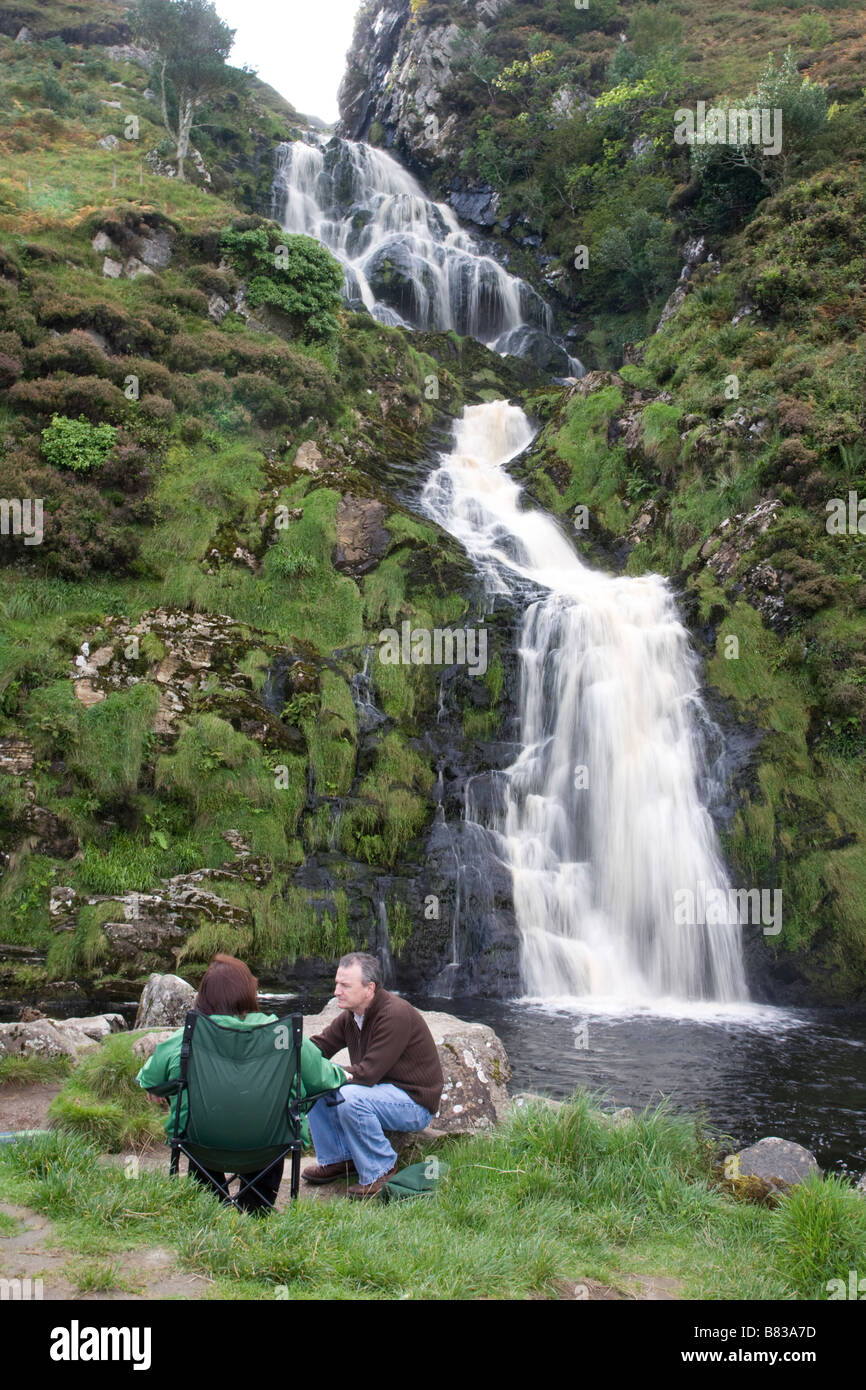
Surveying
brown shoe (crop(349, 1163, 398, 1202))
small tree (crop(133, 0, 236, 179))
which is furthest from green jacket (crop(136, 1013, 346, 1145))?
small tree (crop(133, 0, 236, 179))

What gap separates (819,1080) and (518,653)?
9.71 m

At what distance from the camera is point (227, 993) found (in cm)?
466

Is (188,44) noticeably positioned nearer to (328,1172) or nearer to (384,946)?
(384,946)

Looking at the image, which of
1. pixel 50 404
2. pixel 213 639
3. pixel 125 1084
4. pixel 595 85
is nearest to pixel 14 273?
pixel 50 404

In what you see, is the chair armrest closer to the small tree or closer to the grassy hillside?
the grassy hillside

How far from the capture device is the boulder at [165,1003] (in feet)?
28.0

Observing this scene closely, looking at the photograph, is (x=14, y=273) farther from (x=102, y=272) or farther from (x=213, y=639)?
(x=213, y=639)

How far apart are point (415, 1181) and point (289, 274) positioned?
79.6 feet

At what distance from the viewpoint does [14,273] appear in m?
19.8

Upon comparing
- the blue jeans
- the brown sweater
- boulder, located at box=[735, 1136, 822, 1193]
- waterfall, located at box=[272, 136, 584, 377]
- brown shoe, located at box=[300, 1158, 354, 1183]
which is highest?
waterfall, located at box=[272, 136, 584, 377]

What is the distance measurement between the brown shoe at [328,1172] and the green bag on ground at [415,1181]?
35cm

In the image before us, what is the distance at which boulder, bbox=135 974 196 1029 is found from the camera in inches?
336

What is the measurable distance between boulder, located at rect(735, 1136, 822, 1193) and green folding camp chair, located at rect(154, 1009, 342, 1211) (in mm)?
3511

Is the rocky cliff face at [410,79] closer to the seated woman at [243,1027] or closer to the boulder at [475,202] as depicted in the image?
the boulder at [475,202]
